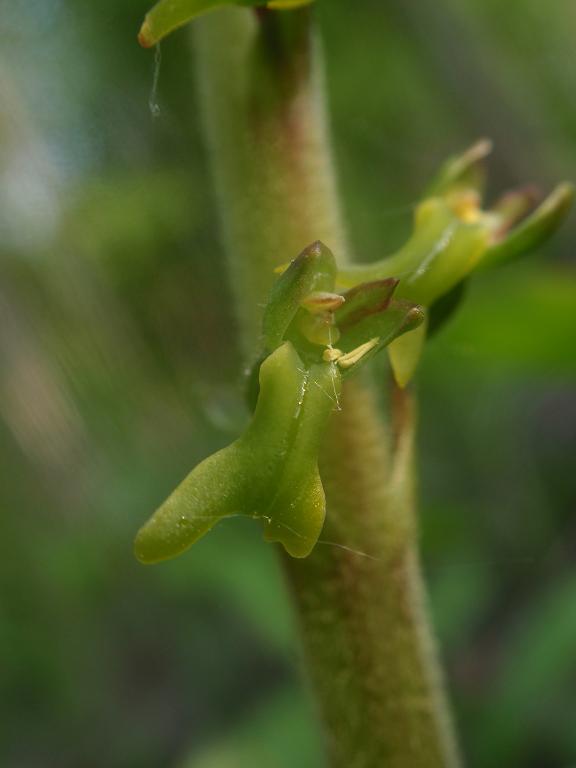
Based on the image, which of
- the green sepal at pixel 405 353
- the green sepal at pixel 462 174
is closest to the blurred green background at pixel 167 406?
the green sepal at pixel 462 174

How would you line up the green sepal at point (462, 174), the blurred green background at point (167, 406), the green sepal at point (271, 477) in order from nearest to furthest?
1. the green sepal at point (271, 477)
2. the green sepal at point (462, 174)
3. the blurred green background at point (167, 406)

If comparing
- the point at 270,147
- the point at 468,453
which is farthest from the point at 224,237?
the point at 468,453

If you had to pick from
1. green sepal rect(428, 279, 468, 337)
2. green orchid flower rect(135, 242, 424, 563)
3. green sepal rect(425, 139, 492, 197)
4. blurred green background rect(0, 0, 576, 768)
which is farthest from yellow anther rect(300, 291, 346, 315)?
blurred green background rect(0, 0, 576, 768)

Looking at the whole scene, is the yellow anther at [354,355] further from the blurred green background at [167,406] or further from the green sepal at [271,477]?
the blurred green background at [167,406]

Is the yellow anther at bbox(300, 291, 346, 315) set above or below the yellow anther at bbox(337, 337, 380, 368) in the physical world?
above

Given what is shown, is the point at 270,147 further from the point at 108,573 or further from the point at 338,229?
the point at 108,573

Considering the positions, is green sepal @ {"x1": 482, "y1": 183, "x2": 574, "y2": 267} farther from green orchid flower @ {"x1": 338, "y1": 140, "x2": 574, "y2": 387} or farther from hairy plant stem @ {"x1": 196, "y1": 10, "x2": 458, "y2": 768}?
hairy plant stem @ {"x1": 196, "y1": 10, "x2": 458, "y2": 768}
